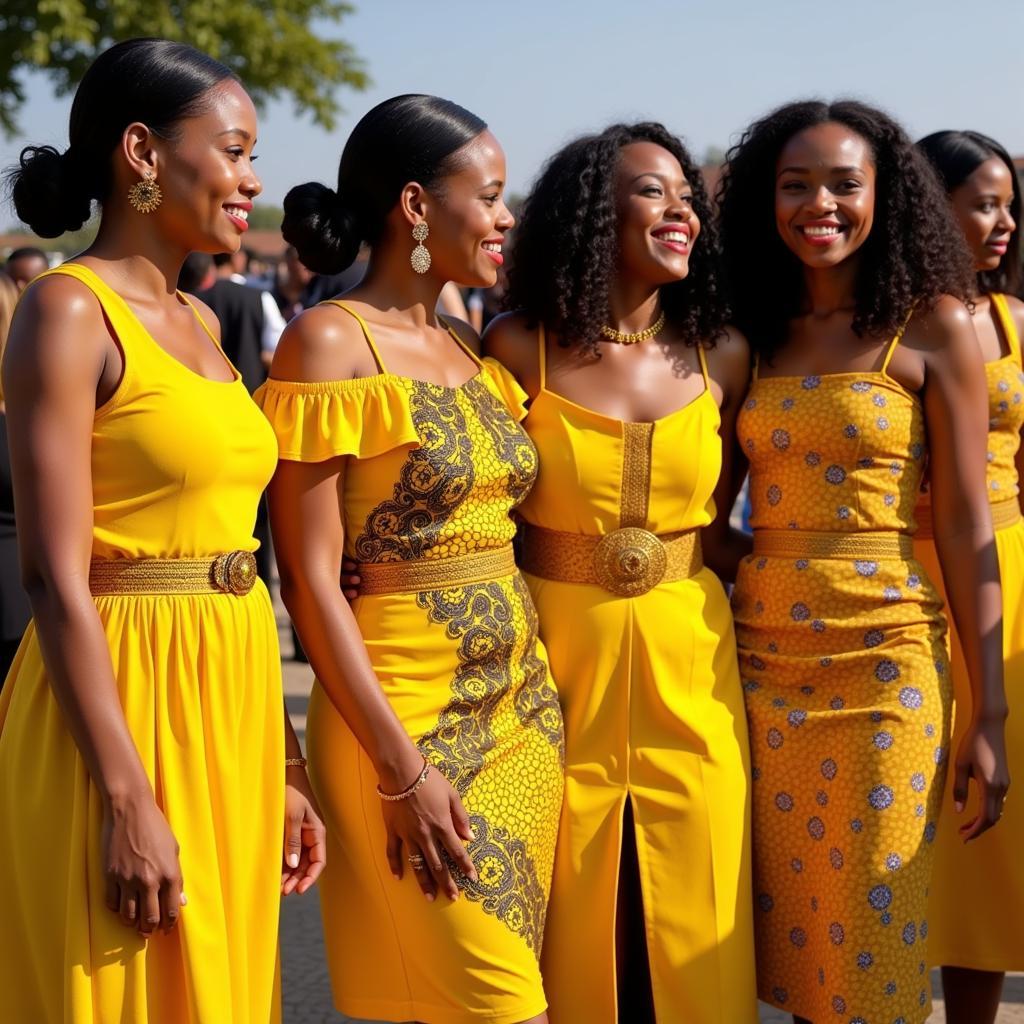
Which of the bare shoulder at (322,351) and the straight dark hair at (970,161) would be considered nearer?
the bare shoulder at (322,351)

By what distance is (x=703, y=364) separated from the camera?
321cm

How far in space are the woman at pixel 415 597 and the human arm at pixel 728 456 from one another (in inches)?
21.4

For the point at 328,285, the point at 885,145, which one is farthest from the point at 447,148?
the point at 328,285

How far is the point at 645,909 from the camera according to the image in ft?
9.88

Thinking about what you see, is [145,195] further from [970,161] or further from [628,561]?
[970,161]

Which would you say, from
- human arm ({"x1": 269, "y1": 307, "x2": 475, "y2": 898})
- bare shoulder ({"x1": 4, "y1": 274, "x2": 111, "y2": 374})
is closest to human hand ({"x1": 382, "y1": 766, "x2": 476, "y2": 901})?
human arm ({"x1": 269, "y1": 307, "x2": 475, "y2": 898})

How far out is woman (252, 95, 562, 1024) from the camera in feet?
8.84

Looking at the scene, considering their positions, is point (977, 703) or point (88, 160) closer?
point (88, 160)

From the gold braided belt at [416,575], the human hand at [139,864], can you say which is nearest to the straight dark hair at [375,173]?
the gold braided belt at [416,575]

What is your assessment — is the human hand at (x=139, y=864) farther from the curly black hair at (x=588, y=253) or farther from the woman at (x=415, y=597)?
the curly black hair at (x=588, y=253)

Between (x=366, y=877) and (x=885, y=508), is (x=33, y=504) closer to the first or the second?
(x=366, y=877)

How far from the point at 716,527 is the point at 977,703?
713mm

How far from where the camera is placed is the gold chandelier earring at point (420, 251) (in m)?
2.93

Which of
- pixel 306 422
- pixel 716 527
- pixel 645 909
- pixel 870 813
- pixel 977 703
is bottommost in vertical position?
pixel 645 909
